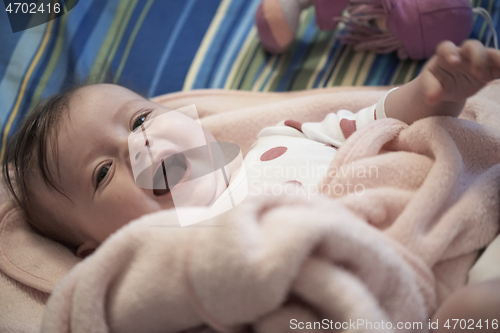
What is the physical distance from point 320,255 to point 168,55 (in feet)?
2.92

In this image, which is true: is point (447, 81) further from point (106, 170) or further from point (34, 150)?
point (34, 150)

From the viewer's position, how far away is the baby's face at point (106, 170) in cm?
66

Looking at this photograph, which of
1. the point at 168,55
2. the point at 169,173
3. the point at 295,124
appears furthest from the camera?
the point at 168,55

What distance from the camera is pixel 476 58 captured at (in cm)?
46

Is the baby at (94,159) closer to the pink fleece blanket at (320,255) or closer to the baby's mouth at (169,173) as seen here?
the baby's mouth at (169,173)

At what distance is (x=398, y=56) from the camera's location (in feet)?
3.26

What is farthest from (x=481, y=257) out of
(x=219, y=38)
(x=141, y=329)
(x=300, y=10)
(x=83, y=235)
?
(x=219, y=38)

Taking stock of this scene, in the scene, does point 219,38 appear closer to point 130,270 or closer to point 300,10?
point 300,10

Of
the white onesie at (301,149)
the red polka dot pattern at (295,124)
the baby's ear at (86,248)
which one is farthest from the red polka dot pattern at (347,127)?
the baby's ear at (86,248)

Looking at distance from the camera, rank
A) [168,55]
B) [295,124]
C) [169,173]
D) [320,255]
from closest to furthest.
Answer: [320,255]
[169,173]
[295,124]
[168,55]

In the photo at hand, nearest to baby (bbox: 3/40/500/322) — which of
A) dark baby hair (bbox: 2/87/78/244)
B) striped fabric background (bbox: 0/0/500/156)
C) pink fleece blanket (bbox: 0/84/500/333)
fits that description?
dark baby hair (bbox: 2/87/78/244)

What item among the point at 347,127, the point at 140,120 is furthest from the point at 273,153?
the point at 140,120

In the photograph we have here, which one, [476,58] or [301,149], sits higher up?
[476,58]

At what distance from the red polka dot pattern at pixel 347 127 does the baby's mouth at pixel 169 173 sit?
0.32m
